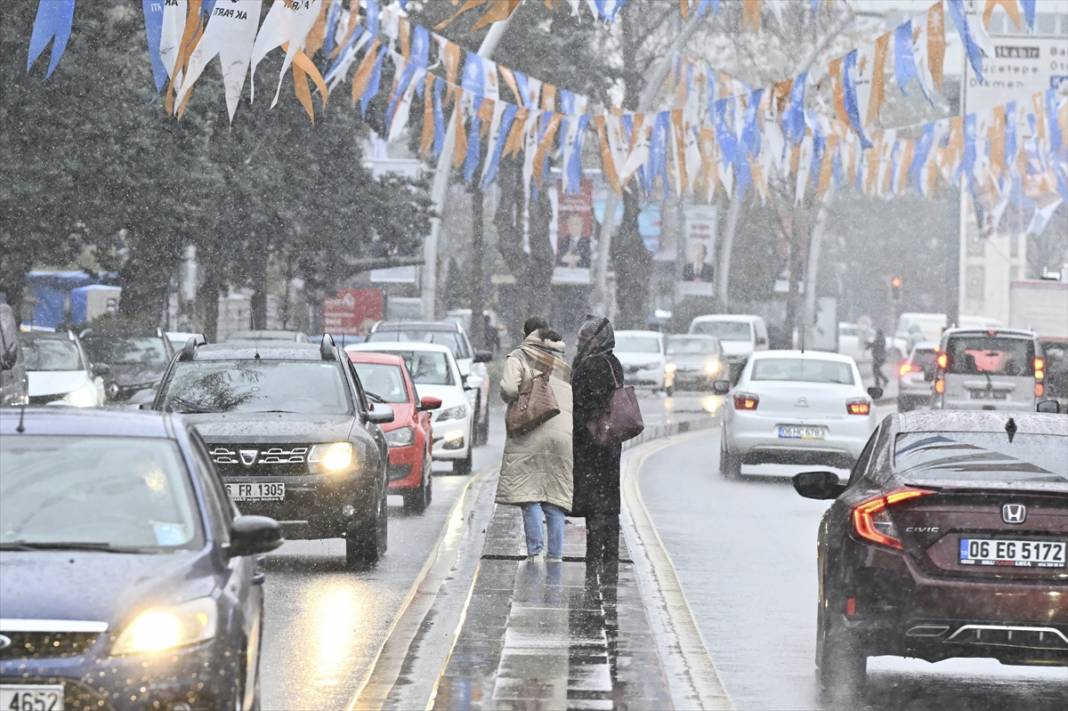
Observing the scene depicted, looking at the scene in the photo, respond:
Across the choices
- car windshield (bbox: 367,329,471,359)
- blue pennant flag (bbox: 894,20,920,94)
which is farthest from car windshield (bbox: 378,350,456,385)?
car windshield (bbox: 367,329,471,359)

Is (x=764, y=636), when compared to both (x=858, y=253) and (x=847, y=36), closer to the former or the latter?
(x=847, y=36)

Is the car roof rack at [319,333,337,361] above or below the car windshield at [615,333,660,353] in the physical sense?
above

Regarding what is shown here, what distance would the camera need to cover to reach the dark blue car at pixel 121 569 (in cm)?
623

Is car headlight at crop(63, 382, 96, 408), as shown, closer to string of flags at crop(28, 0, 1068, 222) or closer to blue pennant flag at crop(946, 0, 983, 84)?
string of flags at crop(28, 0, 1068, 222)

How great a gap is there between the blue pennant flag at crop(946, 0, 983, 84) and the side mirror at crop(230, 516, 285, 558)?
14.9m

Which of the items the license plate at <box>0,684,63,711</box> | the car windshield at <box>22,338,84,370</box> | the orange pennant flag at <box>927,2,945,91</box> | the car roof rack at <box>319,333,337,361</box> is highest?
the orange pennant flag at <box>927,2,945,91</box>

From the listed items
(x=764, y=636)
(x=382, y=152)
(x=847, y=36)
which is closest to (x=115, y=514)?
(x=764, y=636)

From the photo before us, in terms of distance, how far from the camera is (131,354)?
111ft

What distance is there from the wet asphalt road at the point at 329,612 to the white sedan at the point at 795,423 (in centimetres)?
623

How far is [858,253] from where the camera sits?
4385 inches

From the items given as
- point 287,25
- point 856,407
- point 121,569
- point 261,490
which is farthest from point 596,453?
point 856,407

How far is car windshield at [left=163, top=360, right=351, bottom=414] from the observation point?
1487 cm

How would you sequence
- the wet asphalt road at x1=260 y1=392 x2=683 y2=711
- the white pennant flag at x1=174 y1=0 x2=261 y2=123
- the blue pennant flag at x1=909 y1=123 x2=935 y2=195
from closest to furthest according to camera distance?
the wet asphalt road at x1=260 y1=392 x2=683 y2=711 → the white pennant flag at x1=174 y1=0 x2=261 y2=123 → the blue pennant flag at x1=909 y1=123 x2=935 y2=195

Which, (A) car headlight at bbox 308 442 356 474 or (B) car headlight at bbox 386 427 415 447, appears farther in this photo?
(B) car headlight at bbox 386 427 415 447
